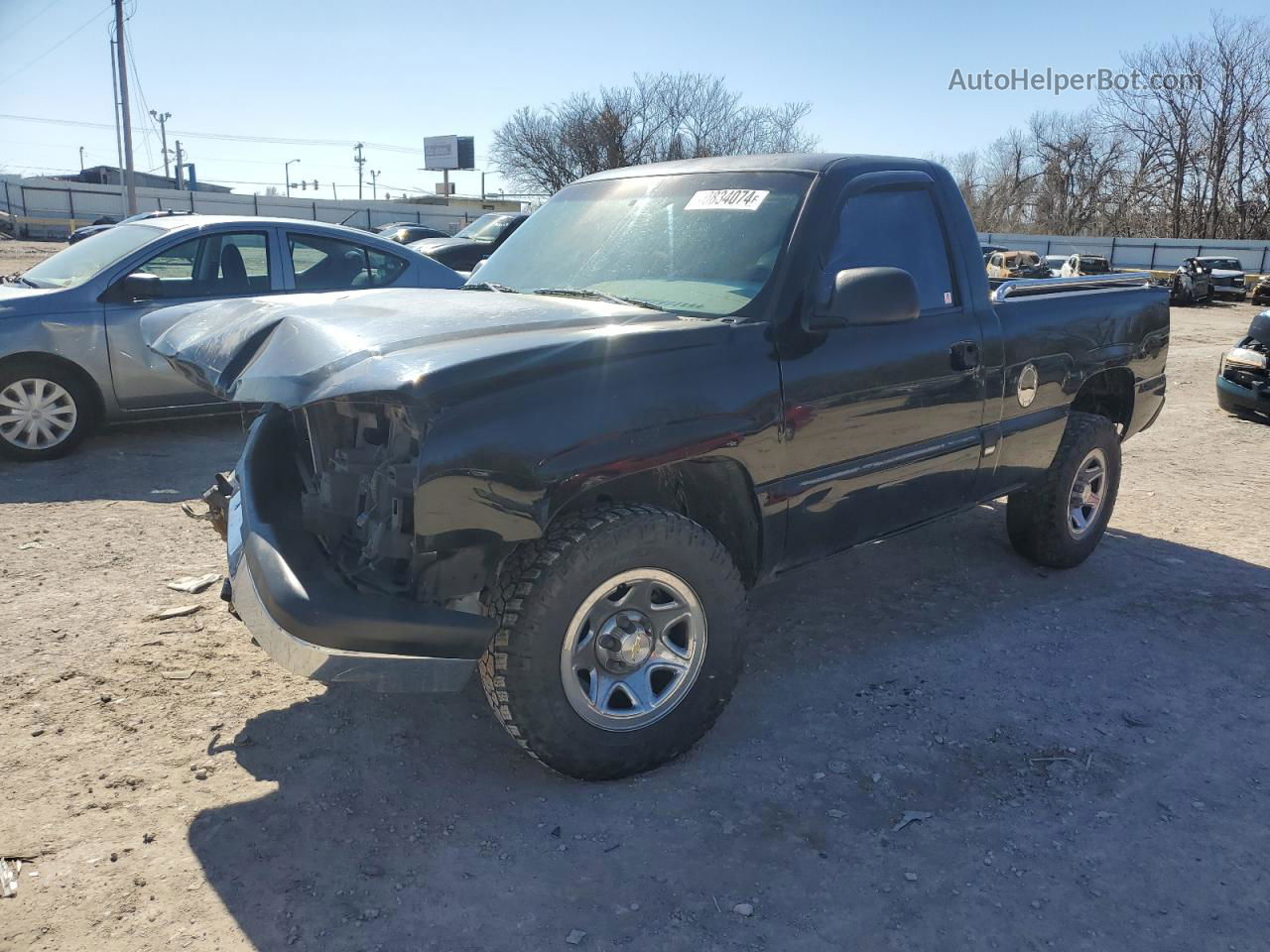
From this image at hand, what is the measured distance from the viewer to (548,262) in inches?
157

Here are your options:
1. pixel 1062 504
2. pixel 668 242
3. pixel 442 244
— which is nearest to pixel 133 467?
pixel 668 242

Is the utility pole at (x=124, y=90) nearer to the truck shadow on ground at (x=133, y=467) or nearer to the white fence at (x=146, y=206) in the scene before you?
the white fence at (x=146, y=206)

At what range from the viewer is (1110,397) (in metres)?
5.24

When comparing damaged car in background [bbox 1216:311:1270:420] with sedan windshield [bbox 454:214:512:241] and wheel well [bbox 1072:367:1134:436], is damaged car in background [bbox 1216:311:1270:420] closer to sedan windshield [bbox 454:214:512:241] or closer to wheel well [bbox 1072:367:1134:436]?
wheel well [bbox 1072:367:1134:436]

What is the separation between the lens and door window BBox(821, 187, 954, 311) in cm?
359

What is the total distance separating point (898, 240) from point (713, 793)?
2253 mm

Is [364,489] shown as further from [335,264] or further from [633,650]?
[335,264]

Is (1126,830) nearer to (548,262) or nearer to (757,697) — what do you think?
(757,697)

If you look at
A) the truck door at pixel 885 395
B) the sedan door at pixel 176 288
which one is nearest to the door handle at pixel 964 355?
the truck door at pixel 885 395

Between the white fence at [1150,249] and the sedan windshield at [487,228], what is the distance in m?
29.3

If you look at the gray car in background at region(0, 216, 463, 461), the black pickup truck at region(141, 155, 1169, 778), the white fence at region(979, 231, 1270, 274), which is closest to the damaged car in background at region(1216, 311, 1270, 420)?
the black pickup truck at region(141, 155, 1169, 778)

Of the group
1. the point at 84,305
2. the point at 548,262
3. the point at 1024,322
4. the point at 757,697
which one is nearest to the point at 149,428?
the point at 84,305

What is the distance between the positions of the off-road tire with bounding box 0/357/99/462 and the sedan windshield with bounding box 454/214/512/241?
388 inches

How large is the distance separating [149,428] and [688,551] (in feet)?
20.6
